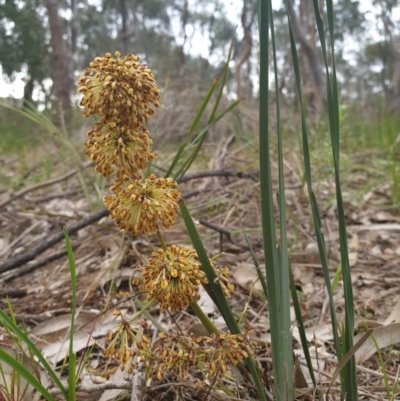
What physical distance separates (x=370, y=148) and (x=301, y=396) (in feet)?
9.72

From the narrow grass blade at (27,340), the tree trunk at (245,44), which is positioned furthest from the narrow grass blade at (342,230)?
the tree trunk at (245,44)

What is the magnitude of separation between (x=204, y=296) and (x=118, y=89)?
32.3 inches

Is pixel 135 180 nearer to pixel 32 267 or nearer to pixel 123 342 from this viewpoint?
pixel 123 342

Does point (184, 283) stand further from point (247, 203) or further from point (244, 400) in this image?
point (247, 203)

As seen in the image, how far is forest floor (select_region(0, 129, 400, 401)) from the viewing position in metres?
0.87

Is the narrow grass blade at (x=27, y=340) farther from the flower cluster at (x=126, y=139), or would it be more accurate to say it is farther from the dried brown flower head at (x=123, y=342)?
the flower cluster at (x=126, y=139)

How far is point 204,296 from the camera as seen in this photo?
1.26 m

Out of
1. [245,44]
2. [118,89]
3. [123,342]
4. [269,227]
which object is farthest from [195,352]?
[245,44]

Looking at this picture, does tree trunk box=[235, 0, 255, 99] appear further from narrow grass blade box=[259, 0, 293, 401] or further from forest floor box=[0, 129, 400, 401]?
narrow grass blade box=[259, 0, 293, 401]

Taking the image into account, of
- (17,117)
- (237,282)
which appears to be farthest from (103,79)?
(17,117)

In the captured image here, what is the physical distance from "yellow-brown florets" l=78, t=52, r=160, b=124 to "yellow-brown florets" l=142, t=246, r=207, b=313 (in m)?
0.18

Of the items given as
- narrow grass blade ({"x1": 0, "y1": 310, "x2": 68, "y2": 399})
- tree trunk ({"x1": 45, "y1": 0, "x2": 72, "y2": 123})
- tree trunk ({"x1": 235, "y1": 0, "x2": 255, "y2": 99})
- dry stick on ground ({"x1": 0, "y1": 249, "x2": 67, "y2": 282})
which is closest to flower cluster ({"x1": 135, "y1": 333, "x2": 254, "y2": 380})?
narrow grass blade ({"x1": 0, "y1": 310, "x2": 68, "y2": 399})

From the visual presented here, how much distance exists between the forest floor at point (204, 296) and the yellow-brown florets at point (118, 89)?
215mm

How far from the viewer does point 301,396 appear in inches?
29.5
